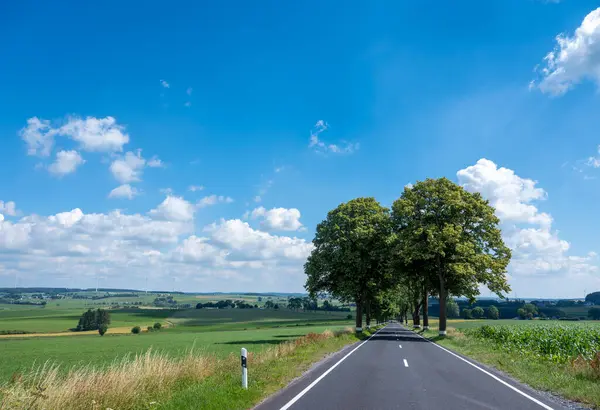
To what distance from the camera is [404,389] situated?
11.0 meters

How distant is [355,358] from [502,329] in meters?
15.8

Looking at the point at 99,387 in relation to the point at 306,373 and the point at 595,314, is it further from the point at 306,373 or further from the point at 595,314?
the point at 595,314

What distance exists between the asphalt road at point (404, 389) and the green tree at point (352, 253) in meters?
20.1

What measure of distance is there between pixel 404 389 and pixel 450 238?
23.1 metres

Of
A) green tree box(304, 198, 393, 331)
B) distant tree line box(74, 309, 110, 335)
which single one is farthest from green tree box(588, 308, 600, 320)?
distant tree line box(74, 309, 110, 335)

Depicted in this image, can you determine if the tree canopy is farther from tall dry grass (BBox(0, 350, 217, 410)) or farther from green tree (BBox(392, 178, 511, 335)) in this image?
tall dry grass (BBox(0, 350, 217, 410))

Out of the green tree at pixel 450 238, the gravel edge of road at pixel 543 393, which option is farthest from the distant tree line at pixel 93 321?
the gravel edge of road at pixel 543 393

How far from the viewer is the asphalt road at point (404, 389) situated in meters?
9.20

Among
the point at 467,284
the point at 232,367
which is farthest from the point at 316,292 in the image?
the point at 232,367

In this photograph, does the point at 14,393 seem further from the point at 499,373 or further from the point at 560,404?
the point at 499,373

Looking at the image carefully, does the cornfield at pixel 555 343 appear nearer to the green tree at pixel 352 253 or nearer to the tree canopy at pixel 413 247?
the tree canopy at pixel 413 247

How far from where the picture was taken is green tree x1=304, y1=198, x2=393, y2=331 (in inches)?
1444

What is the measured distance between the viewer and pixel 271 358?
17.4 meters

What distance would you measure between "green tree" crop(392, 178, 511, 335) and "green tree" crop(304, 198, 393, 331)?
8.52 ft
